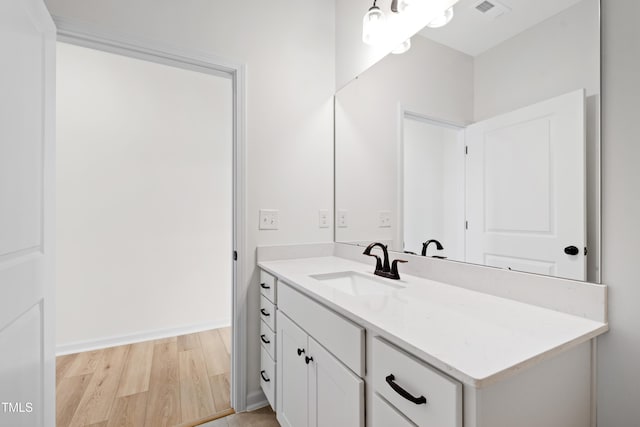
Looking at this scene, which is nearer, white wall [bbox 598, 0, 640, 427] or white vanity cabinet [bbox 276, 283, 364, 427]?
white wall [bbox 598, 0, 640, 427]

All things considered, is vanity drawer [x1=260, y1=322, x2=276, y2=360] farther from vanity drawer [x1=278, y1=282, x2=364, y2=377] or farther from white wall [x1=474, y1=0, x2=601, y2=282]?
white wall [x1=474, y1=0, x2=601, y2=282]

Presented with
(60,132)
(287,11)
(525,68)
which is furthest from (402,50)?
(60,132)

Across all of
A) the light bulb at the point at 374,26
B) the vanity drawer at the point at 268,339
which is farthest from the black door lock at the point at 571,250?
the light bulb at the point at 374,26

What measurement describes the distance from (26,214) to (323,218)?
1412mm

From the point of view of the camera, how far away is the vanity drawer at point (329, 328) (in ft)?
2.83

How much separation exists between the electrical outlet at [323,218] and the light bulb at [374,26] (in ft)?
3.39

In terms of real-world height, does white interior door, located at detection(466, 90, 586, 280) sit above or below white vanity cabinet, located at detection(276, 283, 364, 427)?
above

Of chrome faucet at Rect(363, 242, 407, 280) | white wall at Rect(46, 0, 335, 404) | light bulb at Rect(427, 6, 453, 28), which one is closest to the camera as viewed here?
light bulb at Rect(427, 6, 453, 28)

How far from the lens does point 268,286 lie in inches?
61.7

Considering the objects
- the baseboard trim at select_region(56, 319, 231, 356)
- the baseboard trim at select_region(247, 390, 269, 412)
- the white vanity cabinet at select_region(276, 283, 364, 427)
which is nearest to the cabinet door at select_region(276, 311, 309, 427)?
the white vanity cabinet at select_region(276, 283, 364, 427)

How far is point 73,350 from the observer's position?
7.57ft

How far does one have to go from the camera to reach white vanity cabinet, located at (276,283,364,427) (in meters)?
0.88

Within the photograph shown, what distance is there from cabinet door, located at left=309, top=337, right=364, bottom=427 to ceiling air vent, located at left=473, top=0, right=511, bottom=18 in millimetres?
1347

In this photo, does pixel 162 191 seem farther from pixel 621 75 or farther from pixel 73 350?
pixel 621 75
